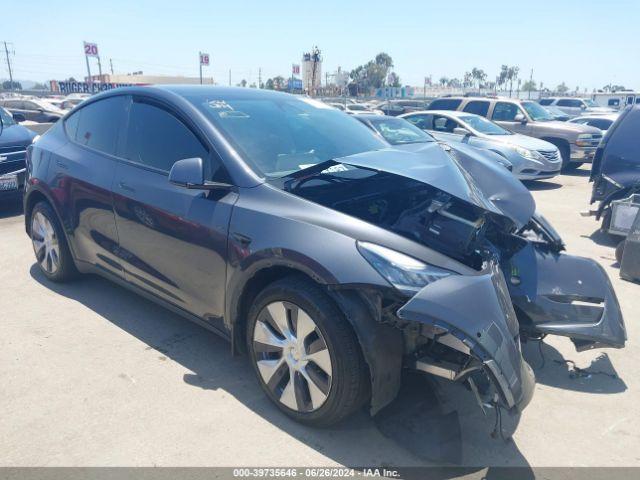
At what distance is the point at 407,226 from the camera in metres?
2.95

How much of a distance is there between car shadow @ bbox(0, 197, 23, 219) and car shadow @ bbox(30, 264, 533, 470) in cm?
498

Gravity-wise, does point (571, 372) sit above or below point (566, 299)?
below

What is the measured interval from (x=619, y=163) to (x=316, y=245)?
5675mm

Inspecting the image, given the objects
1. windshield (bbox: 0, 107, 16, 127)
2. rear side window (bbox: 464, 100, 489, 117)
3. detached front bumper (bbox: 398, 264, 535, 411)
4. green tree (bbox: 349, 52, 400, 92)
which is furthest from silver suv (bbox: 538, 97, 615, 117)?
green tree (bbox: 349, 52, 400, 92)

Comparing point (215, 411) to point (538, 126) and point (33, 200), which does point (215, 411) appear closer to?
point (33, 200)

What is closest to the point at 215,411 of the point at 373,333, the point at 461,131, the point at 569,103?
the point at 373,333

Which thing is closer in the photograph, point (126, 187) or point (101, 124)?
point (126, 187)

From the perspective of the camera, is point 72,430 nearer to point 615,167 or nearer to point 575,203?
point 615,167

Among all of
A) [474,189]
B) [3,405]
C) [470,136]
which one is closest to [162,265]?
[3,405]

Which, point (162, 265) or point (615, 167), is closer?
point (162, 265)

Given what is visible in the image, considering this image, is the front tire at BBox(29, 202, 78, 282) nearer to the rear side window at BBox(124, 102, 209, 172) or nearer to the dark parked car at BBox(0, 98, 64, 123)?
the rear side window at BBox(124, 102, 209, 172)

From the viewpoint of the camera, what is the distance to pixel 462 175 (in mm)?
3057

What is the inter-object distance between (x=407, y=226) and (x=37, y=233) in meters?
3.64

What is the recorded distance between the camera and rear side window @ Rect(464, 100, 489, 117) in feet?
44.1
